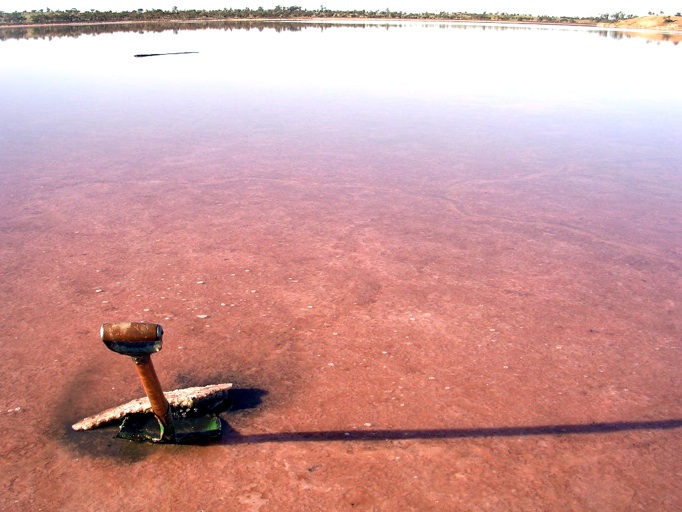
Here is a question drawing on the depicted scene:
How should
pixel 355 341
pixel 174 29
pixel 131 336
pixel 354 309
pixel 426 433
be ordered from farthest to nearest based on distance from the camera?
pixel 174 29
pixel 354 309
pixel 355 341
pixel 426 433
pixel 131 336

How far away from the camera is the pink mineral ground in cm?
339

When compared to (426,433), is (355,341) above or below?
above

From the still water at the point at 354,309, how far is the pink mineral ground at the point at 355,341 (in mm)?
21

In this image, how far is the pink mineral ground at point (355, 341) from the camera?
339 centimetres

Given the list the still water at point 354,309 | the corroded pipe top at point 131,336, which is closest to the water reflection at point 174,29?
the still water at point 354,309

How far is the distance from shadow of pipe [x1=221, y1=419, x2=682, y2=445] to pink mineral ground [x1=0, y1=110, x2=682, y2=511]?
0.02 m

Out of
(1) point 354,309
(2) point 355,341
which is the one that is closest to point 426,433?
(2) point 355,341

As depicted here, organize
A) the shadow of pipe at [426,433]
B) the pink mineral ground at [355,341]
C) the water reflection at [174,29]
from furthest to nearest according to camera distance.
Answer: the water reflection at [174,29] → the shadow of pipe at [426,433] → the pink mineral ground at [355,341]

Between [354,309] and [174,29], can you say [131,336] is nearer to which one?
[354,309]

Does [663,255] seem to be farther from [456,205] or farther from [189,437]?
[189,437]

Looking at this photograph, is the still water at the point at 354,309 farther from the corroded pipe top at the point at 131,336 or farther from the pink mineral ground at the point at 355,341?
the corroded pipe top at the point at 131,336

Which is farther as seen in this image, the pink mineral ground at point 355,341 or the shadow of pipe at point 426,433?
the shadow of pipe at point 426,433

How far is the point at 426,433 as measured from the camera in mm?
3730

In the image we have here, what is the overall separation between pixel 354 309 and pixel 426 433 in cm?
166
